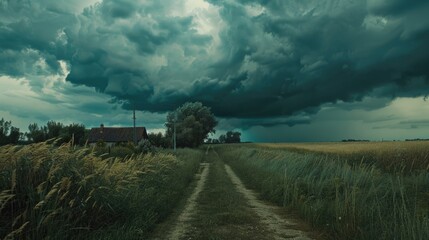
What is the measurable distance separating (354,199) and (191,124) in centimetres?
8244

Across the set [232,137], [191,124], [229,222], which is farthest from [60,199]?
[232,137]

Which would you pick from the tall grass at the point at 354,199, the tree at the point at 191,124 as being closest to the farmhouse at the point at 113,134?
the tree at the point at 191,124

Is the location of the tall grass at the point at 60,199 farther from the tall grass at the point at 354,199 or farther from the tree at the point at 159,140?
the tree at the point at 159,140

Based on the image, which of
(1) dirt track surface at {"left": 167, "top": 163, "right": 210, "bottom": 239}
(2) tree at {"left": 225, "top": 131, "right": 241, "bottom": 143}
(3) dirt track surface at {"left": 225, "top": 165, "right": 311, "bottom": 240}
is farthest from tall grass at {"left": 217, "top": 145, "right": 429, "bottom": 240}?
(2) tree at {"left": 225, "top": 131, "right": 241, "bottom": 143}

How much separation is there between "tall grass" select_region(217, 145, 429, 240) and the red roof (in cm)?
6472

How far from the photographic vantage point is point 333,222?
977 centimetres

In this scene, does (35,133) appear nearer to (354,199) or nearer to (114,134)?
(114,134)

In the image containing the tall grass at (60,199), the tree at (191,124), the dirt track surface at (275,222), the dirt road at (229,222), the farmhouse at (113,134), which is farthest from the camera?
the tree at (191,124)

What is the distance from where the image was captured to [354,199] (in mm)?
9102

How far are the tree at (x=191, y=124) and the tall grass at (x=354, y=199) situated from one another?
67.7 m

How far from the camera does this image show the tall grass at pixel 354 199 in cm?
780

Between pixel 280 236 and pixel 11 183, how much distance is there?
19.1 ft

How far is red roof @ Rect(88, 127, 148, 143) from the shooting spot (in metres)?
83.8

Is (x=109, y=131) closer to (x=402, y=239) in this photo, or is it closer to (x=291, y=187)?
(x=291, y=187)
